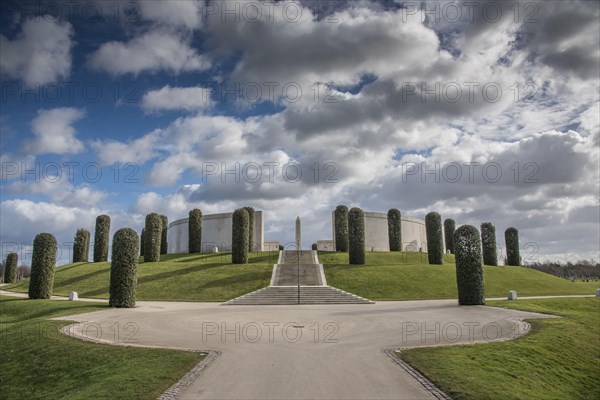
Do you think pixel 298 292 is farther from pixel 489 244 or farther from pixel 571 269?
pixel 571 269

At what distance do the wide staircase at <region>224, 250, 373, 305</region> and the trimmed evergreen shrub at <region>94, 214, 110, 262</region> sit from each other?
21.8m

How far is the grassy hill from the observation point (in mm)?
32281

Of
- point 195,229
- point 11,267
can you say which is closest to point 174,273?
point 195,229

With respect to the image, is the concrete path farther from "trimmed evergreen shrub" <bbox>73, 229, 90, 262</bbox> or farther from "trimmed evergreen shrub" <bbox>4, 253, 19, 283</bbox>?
"trimmed evergreen shrub" <bbox>4, 253, 19, 283</bbox>

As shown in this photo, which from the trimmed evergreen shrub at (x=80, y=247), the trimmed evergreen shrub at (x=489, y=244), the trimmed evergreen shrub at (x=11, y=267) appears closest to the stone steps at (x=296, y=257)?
the trimmed evergreen shrub at (x=489, y=244)

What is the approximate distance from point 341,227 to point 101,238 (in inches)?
1043

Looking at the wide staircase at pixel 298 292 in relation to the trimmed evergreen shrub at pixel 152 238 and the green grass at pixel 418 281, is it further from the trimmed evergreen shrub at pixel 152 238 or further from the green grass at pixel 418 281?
the trimmed evergreen shrub at pixel 152 238

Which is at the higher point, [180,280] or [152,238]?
[152,238]

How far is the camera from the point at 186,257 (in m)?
47.6

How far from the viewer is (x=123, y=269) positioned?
26328 mm

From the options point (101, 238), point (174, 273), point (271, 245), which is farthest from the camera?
point (271, 245)

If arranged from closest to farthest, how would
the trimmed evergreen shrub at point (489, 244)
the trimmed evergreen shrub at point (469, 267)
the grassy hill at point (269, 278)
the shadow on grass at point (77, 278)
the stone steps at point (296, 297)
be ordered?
1. the trimmed evergreen shrub at point (469, 267)
2. the stone steps at point (296, 297)
3. the grassy hill at point (269, 278)
4. the shadow on grass at point (77, 278)
5. the trimmed evergreen shrub at point (489, 244)

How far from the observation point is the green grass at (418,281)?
32.5 metres

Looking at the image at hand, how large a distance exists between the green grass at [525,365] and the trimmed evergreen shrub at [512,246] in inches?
1327
